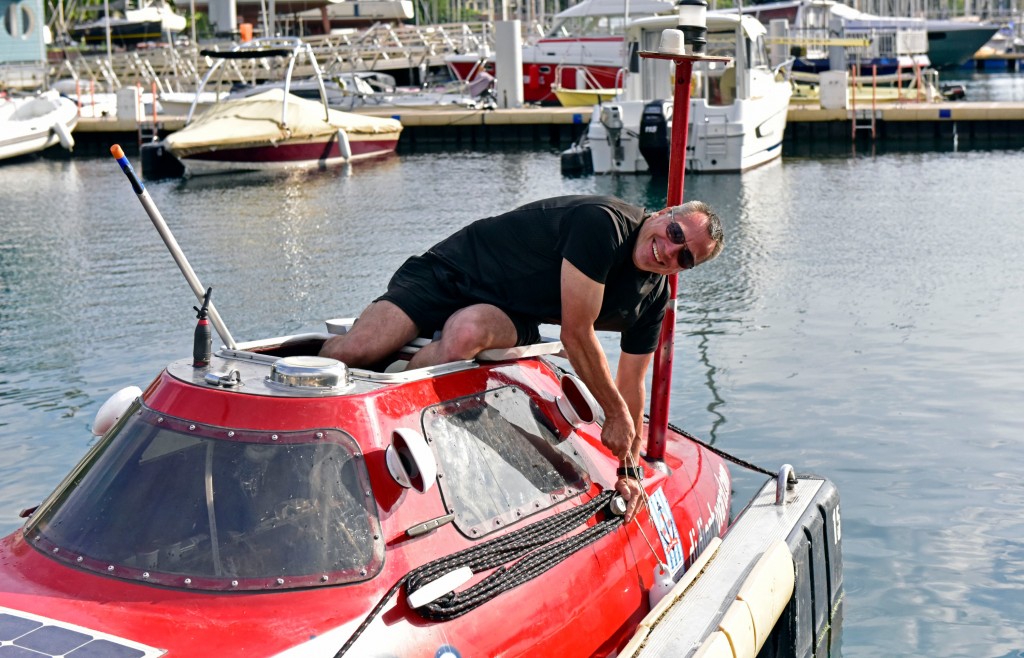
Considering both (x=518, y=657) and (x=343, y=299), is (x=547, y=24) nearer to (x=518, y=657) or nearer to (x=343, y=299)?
(x=343, y=299)

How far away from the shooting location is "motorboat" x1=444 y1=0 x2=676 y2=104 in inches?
1636

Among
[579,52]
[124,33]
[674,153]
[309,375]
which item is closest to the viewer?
[309,375]

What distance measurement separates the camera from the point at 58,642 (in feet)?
12.0

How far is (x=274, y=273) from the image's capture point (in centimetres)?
1611

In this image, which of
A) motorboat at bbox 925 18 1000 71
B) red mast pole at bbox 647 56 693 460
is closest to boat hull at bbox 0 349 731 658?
red mast pole at bbox 647 56 693 460

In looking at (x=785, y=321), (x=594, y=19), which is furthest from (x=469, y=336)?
(x=594, y=19)

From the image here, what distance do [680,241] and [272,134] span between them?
25.2 meters

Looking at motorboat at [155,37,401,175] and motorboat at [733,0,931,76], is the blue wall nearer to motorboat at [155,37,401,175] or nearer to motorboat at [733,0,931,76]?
motorboat at [155,37,401,175]

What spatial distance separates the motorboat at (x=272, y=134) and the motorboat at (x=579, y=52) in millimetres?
10664

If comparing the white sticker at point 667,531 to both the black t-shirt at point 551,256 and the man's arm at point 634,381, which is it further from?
the black t-shirt at point 551,256

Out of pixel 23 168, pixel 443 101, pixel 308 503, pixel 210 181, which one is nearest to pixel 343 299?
pixel 308 503

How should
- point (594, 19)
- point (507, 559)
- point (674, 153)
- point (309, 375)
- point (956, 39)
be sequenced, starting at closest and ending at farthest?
point (309, 375) < point (507, 559) < point (674, 153) < point (594, 19) < point (956, 39)

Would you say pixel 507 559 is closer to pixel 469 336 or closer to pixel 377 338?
pixel 469 336

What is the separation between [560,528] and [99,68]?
4806cm
